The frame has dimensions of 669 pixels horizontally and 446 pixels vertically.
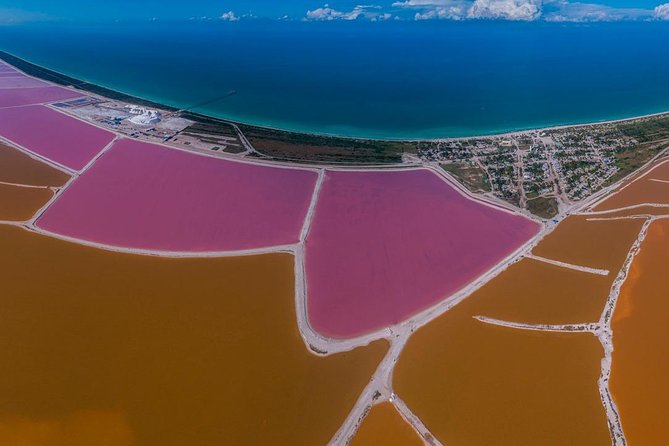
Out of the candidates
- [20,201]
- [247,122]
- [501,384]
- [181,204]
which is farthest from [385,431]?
[247,122]

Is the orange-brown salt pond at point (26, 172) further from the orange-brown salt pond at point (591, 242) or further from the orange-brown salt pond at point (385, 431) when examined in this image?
the orange-brown salt pond at point (591, 242)

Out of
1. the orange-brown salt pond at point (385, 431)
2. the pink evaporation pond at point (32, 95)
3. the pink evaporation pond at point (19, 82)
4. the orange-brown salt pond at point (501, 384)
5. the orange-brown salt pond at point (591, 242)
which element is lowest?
the orange-brown salt pond at point (385, 431)

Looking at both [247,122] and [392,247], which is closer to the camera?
[392,247]

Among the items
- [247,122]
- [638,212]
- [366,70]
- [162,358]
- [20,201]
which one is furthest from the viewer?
[366,70]

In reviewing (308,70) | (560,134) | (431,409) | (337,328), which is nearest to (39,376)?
(337,328)

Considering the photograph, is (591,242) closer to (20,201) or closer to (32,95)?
(20,201)

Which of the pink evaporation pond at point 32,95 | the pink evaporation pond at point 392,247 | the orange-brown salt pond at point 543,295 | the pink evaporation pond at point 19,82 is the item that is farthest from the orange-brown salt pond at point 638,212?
the pink evaporation pond at point 19,82
